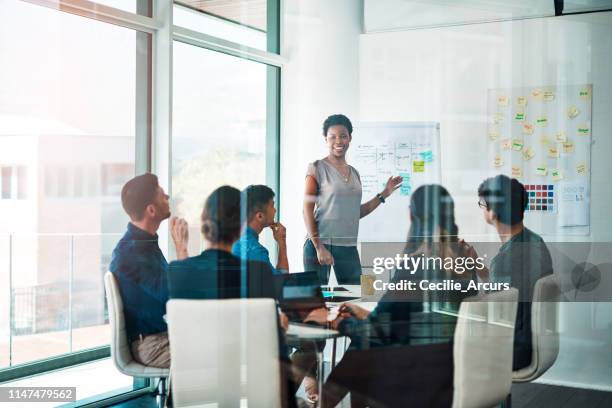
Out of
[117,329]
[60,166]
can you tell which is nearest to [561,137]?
[117,329]

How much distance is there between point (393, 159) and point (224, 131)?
30.3 inches

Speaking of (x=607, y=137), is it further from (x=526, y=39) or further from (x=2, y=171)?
(x=2, y=171)

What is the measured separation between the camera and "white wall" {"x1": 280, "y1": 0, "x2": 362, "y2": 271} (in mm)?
3125

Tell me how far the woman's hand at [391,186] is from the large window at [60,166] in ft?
3.98

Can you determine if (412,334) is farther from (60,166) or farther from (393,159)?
(60,166)

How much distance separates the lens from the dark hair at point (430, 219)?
2.88m

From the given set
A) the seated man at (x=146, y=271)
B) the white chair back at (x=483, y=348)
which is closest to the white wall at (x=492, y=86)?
the white chair back at (x=483, y=348)

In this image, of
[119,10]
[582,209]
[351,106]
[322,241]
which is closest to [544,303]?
[582,209]

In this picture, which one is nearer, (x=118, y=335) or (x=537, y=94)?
(x=537, y=94)

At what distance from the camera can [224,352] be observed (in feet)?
9.75

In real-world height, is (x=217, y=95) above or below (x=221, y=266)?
above

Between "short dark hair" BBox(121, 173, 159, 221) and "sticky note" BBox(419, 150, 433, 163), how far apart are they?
1250 millimetres

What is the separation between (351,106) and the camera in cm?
316

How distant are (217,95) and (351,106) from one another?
0.61 meters
